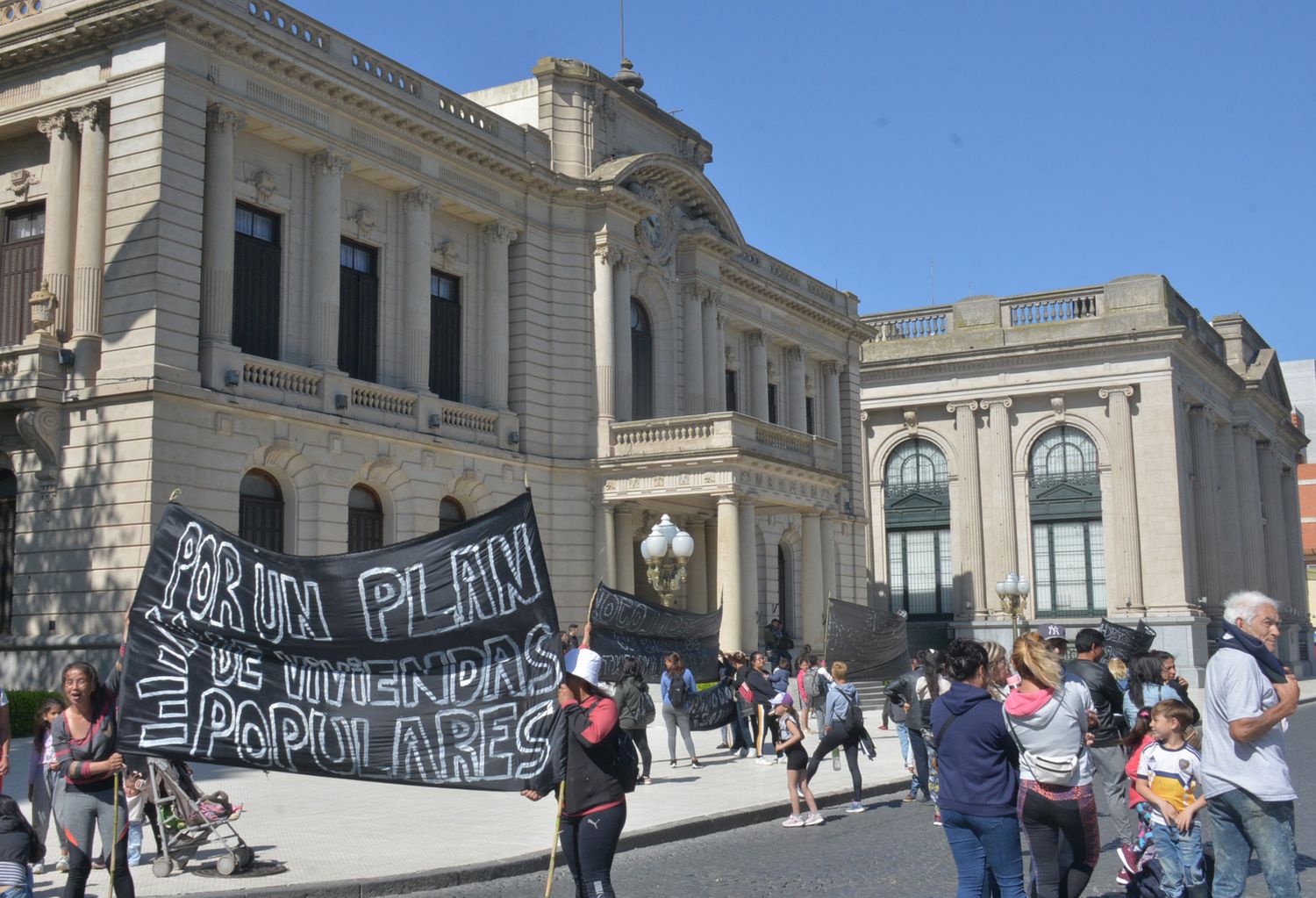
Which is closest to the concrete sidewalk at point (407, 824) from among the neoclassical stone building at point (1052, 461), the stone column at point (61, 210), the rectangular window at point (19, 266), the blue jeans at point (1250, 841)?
the blue jeans at point (1250, 841)

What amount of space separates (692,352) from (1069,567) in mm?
22109

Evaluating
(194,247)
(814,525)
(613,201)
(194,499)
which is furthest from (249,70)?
(814,525)

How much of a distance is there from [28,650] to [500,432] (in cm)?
1156

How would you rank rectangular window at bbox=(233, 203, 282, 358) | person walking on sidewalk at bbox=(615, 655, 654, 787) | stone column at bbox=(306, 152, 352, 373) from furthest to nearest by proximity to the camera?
stone column at bbox=(306, 152, 352, 373) < rectangular window at bbox=(233, 203, 282, 358) < person walking on sidewalk at bbox=(615, 655, 654, 787)

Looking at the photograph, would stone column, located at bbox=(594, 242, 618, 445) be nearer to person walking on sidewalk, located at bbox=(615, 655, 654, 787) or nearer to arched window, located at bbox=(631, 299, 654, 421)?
arched window, located at bbox=(631, 299, 654, 421)

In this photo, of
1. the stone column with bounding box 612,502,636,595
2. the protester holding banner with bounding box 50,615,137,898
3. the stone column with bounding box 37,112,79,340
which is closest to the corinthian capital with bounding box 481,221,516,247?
the stone column with bounding box 612,502,636,595

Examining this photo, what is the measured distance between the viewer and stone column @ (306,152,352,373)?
Result: 27.9 metres

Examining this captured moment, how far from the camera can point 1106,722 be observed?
1137cm

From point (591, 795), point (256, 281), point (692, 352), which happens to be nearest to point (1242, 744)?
point (591, 795)

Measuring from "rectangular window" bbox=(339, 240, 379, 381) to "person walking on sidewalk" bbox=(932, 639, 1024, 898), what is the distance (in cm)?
2292

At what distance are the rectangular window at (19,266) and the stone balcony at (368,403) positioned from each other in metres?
4.39

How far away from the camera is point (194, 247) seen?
82.5 ft

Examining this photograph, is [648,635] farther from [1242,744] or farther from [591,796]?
[1242,744]

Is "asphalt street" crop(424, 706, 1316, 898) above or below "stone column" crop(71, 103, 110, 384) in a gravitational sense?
below
